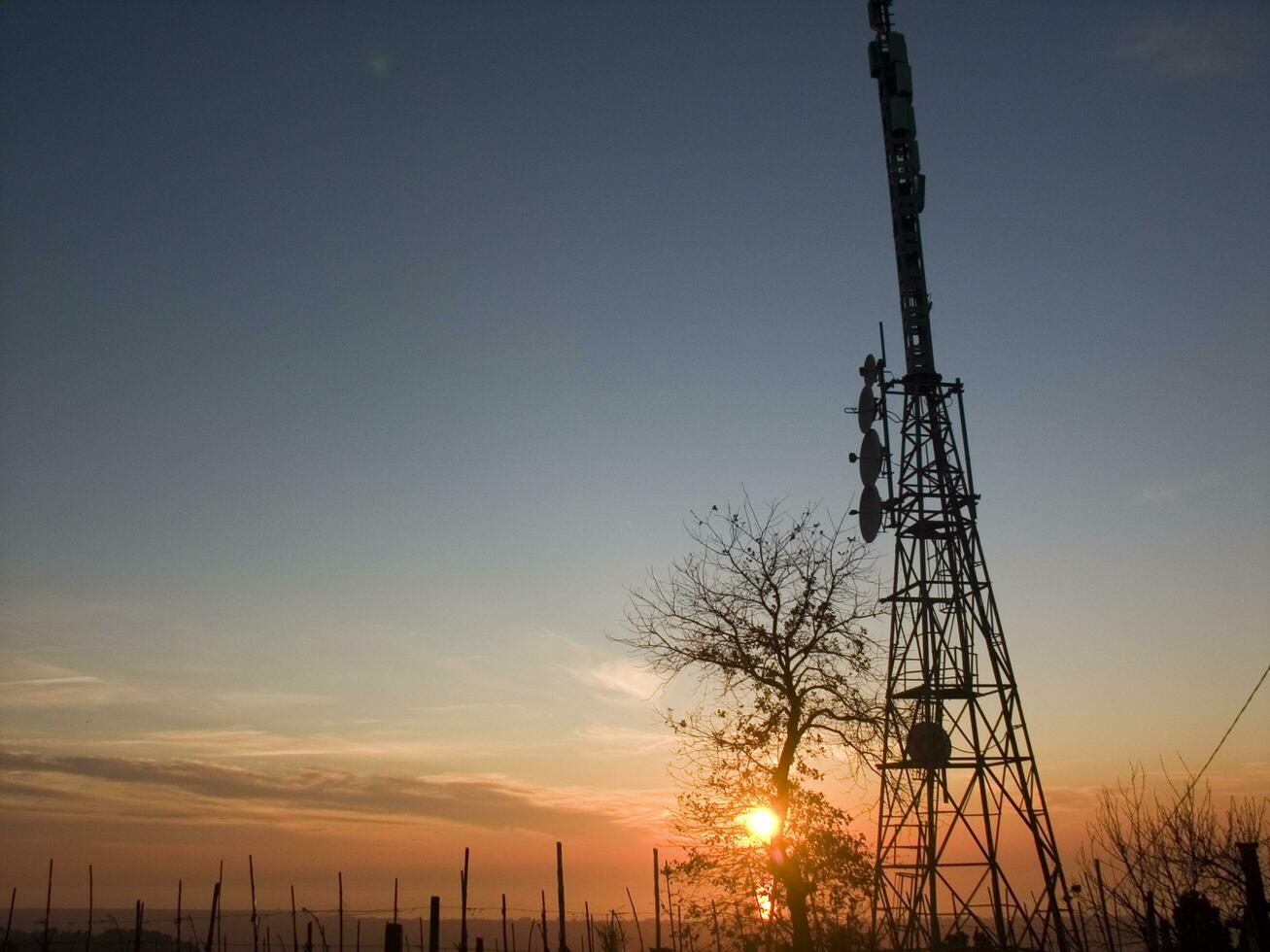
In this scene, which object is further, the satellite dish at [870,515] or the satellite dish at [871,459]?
the satellite dish at [871,459]

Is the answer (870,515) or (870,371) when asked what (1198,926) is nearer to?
(870,515)

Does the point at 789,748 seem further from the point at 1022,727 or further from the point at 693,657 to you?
the point at 1022,727

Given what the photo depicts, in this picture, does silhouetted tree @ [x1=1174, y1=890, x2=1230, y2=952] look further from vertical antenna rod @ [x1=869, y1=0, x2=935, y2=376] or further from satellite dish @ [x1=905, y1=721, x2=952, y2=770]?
vertical antenna rod @ [x1=869, y1=0, x2=935, y2=376]

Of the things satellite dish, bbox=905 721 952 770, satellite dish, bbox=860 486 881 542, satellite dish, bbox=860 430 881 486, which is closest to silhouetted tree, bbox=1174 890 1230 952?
satellite dish, bbox=905 721 952 770

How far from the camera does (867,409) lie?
31.3 meters

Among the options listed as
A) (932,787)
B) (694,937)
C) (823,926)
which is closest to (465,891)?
(694,937)

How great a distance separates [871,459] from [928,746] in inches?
306

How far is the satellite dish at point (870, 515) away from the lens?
97.5ft

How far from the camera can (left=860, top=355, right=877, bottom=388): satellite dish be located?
3138 centimetres

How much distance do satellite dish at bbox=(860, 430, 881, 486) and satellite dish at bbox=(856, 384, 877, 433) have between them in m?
0.44

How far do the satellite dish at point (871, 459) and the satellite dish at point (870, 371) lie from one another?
59.9 inches

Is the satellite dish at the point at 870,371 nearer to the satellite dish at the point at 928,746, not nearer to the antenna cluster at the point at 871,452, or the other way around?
the antenna cluster at the point at 871,452

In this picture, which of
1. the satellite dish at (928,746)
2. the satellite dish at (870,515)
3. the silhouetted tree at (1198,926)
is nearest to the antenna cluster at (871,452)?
the satellite dish at (870,515)

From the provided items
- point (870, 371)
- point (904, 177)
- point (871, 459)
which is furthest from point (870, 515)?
point (904, 177)
